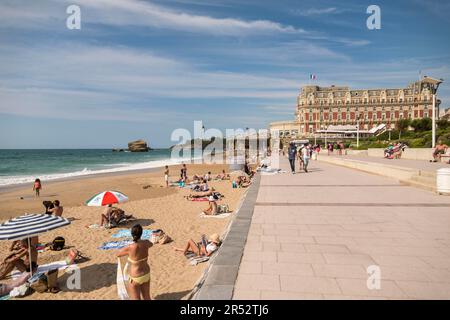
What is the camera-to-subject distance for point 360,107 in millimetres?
103125

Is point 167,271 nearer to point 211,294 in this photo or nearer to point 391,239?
point 211,294

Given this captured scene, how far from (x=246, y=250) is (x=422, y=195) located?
320 inches

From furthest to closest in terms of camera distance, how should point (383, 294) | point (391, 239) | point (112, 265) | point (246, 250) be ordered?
point (112, 265) → point (391, 239) → point (246, 250) → point (383, 294)

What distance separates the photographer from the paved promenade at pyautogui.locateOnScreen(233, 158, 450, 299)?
3918 mm

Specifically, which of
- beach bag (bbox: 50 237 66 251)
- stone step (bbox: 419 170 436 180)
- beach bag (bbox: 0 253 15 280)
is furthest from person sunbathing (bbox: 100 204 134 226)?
stone step (bbox: 419 170 436 180)

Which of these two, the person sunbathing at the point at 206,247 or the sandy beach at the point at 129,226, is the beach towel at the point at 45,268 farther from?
the person sunbathing at the point at 206,247

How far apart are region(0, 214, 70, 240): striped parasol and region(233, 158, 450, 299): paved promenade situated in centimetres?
395

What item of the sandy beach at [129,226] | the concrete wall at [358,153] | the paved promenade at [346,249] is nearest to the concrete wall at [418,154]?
the concrete wall at [358,153]

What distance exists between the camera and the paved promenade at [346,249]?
3.92 m

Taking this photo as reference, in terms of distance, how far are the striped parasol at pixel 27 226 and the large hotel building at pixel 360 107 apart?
97118mm

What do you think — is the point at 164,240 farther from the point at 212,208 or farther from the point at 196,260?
the point at 212,208

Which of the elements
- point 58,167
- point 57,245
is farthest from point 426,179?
point 58,167

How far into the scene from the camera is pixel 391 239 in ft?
19.2
